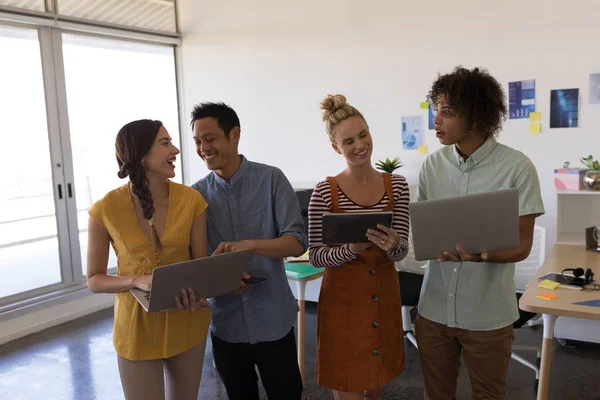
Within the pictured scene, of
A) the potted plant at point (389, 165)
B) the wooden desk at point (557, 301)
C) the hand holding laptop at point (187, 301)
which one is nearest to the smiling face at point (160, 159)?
the hand holding laptop at point (187, 301)

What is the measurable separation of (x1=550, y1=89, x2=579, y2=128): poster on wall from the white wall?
42 mm

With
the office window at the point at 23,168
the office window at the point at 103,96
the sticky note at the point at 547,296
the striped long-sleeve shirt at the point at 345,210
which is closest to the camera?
the striped long-sleeve shirt at the point at 345,210

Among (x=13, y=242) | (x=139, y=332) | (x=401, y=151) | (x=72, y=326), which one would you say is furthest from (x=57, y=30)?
(x=139, y=332)

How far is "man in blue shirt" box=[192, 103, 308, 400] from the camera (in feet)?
5.72

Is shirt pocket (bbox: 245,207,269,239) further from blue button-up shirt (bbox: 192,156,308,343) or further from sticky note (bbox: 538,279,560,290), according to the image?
sticky note (bbox: 538,279,560,290)

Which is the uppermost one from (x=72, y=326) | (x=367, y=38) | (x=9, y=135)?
(x=367, y=38)

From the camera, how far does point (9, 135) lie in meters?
4.43

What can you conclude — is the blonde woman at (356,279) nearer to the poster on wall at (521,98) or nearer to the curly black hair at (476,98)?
the curly black hair at (476,98)

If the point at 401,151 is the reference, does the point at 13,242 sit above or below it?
below

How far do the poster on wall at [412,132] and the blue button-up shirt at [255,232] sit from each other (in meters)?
3.06

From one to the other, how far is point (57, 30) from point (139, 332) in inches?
153

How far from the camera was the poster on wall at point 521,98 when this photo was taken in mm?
4129

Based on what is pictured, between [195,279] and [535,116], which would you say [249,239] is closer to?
[195,279]

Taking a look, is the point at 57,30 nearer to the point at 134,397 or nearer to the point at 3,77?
the point at 3,77
